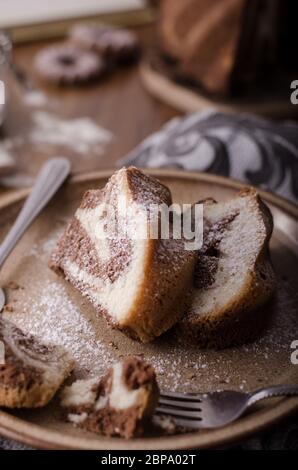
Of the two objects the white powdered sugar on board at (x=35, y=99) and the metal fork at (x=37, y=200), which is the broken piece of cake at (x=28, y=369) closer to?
the metal fork at (x=37, y=200)

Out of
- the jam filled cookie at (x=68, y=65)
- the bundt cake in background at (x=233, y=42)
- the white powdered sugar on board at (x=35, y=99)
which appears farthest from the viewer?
the jam filled cookie at (x=68, y=65)

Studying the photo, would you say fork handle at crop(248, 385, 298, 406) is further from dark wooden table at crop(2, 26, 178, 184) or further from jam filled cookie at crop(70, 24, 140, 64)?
jam filled cookie at crop(70, 24, 140, 64)

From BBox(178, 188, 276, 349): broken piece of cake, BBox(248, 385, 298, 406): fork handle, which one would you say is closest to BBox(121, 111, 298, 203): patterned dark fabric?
BBox(178, 188, 276, 349): broken piece of cake

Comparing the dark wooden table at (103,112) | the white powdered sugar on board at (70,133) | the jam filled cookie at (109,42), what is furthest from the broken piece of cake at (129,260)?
the jam filled cookie at (109,42)
